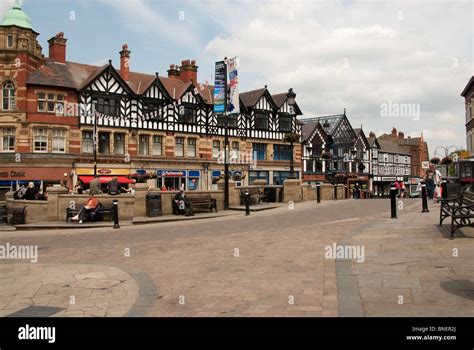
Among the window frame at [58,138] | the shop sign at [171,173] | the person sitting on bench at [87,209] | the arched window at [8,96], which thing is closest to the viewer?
the person sitting on bench at [87,209]

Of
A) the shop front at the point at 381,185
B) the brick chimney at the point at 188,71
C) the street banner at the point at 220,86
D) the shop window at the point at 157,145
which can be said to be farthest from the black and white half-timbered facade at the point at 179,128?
the shop front at the point at 381,185

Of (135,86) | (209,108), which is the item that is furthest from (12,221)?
(209,108)

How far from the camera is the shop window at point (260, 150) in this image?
4453 centimetres

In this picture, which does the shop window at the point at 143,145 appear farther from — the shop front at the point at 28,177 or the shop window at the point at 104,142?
the shop front at the point at 28,177

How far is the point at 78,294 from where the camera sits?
19.5 feet

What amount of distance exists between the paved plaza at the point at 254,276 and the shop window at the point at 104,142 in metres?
24.3

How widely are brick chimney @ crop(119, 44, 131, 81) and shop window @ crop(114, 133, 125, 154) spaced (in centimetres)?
554

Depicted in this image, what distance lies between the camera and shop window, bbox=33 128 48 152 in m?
31.8

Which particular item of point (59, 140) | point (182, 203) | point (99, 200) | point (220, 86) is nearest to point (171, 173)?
point (59, 140)

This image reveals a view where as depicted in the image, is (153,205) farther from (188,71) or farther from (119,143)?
(188,71)

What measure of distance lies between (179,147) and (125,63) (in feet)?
28.6

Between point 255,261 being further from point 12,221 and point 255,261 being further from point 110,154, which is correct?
point 110,154

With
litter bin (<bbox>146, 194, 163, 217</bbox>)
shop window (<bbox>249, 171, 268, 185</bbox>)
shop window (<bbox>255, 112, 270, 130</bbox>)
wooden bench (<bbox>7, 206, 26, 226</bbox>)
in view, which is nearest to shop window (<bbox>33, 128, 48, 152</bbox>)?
wooden bench (<bbox>7, 206, 26, 226</bbox>)

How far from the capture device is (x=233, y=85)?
21.0 metres
